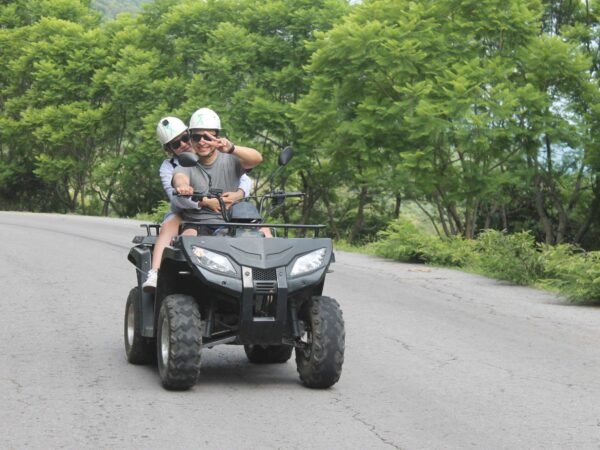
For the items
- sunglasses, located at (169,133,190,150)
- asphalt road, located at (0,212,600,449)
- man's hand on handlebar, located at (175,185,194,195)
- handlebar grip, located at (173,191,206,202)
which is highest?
sunglasses, located at (169,133,190,150)

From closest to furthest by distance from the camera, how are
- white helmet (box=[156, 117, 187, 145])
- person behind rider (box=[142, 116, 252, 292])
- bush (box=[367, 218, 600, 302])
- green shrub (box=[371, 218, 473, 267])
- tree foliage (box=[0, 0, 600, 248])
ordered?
person behind rider (box=[142, 116, 252, 292]), white helmet (box=[156, 117, 187, 145]), bush (box=[367, 218, 600, 302]), green shrub (box=[371, 218, 473, 267]), tree foliage (box=[0, 0, 600, 248])

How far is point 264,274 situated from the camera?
23.5ft

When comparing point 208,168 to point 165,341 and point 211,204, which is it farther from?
point 165,341

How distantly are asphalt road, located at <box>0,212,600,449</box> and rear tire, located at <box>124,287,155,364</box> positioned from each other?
10cm

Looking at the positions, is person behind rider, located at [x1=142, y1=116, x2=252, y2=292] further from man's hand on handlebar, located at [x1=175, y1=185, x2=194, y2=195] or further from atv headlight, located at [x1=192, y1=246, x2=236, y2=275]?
atv headlight, located at [x1=192, y1=246, x2=236, y2=275]

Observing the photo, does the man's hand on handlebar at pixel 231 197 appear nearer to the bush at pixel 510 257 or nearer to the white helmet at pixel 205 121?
the white helmet at pixel 205 121

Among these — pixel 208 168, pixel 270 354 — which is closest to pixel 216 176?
pixel 208 168

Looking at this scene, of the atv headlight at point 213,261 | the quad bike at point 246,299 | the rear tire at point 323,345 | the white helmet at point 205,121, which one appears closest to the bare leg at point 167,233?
the quad bike at point 246,299

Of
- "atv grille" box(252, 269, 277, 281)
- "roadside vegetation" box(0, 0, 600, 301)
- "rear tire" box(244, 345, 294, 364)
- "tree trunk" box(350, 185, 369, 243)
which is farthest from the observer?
"tree trunk" box(350, 185, 369, 243)

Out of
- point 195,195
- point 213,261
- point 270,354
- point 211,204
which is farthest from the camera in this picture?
point 270,354

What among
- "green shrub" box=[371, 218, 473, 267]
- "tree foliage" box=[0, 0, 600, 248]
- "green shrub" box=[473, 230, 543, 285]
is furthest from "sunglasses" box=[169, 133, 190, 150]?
"tree foliage" box=[0, 0, 600, 248]

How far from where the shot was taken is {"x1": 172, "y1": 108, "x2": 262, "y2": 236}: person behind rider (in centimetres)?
788

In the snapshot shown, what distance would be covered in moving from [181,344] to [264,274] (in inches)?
27.0

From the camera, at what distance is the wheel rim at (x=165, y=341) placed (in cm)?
723
